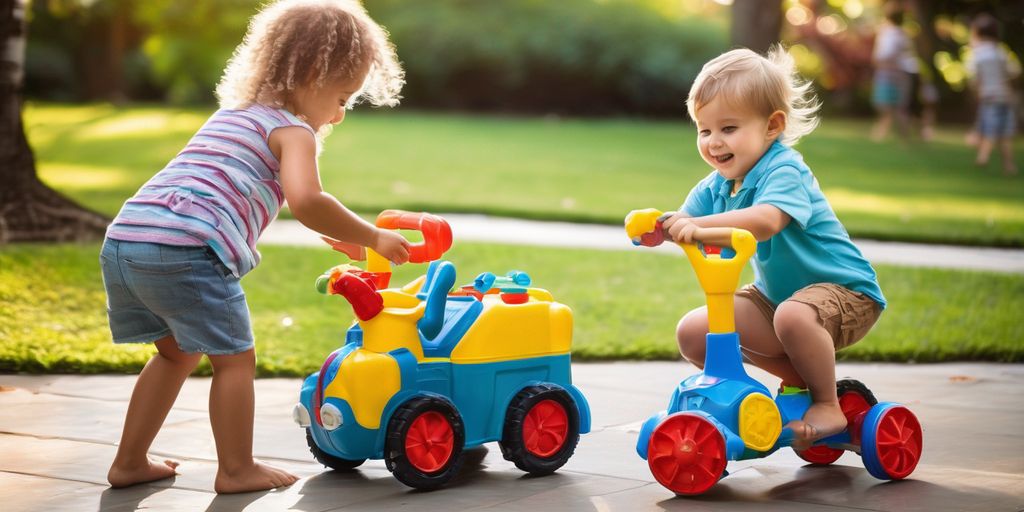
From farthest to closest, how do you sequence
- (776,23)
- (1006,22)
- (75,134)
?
(75,134) → (776,23) → (1006,22)

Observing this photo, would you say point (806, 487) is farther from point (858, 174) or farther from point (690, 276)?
point (858, 174)

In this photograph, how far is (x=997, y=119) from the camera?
15141mm

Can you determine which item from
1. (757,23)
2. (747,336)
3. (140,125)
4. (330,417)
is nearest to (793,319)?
(747,336)

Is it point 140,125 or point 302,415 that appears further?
point 140,125

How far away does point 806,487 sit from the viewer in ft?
11.8

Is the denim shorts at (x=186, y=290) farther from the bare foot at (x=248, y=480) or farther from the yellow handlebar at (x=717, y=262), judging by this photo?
the yellow handlebar at (x=717, y=262)

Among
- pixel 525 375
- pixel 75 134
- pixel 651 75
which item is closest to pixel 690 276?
pixel 525 375

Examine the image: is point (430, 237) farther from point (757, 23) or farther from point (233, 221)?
point (757, 23)

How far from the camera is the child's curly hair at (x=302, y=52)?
367 centimetres

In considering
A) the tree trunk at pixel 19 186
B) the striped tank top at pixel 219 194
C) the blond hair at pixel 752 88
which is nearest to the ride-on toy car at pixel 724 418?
the blond hair at pixel 752 88

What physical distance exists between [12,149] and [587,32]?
686 inches

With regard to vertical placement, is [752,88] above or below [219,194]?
above

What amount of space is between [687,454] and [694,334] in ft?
1.61

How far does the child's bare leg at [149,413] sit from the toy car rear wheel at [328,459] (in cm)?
40
